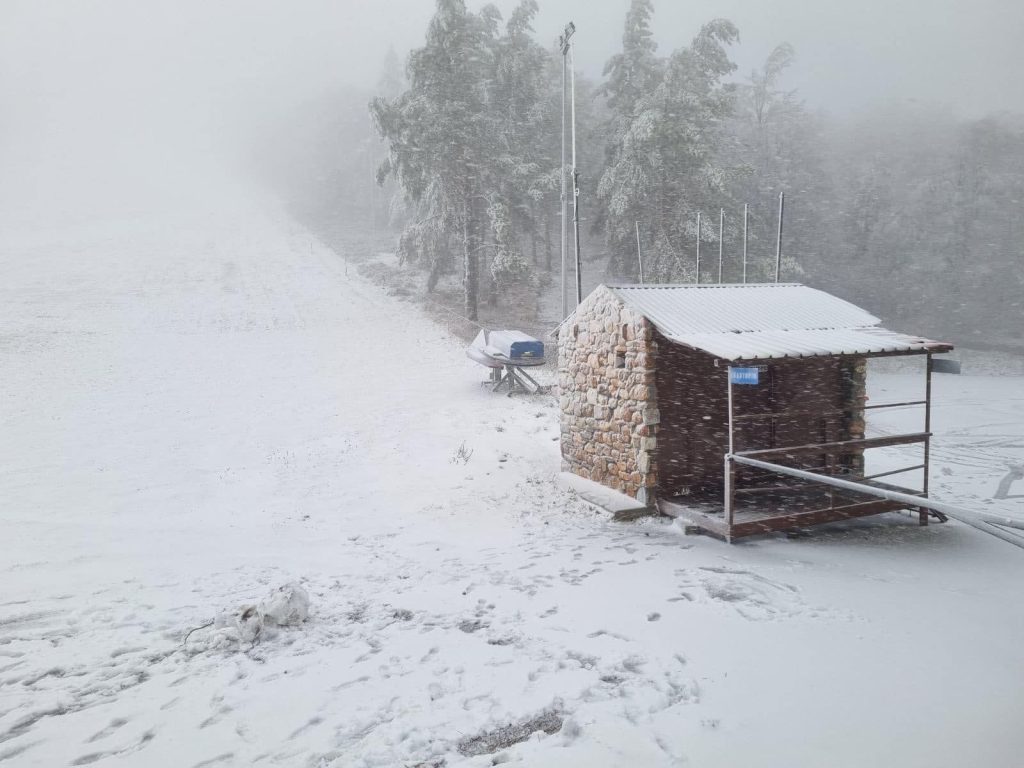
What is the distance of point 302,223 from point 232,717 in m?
53.1

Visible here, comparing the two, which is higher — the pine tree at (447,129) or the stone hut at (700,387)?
the pine tree at (447,129)

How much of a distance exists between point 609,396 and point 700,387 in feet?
4.87

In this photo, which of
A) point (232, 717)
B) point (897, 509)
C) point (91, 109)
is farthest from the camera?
point (91, 109)

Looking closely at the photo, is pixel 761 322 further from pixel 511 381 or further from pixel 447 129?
pixel 447 129

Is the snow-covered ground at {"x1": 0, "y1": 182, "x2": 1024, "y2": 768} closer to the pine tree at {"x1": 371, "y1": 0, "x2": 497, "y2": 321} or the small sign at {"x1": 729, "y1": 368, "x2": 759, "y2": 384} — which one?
the small sign at {"x1": 729, "y1": 368, "x2": 759, "y2": 384}

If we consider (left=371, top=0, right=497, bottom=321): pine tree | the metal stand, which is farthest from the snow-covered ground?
(left=371, top=0, right=497, bottom=321): pine tree

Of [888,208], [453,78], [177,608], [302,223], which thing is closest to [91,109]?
[302,223]

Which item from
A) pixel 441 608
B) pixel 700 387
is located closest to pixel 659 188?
pixel 700 387

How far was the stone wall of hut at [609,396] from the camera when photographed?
940 cm

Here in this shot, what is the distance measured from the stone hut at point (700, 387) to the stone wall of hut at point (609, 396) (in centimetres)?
3

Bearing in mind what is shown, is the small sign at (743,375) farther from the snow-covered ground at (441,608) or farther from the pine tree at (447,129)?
the pine tree at (447,129)

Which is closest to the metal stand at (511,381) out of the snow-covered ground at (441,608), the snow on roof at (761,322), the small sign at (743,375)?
the snow-covered ground at (441,608)

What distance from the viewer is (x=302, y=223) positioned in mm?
52375

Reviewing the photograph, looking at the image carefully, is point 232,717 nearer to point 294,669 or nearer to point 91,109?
point 294,669
